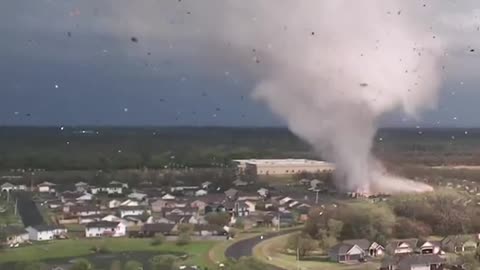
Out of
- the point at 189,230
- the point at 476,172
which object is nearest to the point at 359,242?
the point at 189,230

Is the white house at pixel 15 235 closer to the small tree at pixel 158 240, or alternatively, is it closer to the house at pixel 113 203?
the small tree at pixel 158 240

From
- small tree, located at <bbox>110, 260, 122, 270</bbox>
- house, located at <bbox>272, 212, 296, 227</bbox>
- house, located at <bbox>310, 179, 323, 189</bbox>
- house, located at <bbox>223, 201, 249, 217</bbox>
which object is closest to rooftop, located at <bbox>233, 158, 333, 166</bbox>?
house, located at <bbox>310, 179, 323, 189</bbox>

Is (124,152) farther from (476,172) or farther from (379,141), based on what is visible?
(476,172)

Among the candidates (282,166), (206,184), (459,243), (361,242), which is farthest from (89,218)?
(282,166)

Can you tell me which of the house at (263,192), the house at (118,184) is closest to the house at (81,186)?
the house at (118,184)

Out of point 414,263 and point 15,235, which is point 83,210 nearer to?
point 15,235

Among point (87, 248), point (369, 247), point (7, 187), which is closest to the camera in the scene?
point (87, 248)
